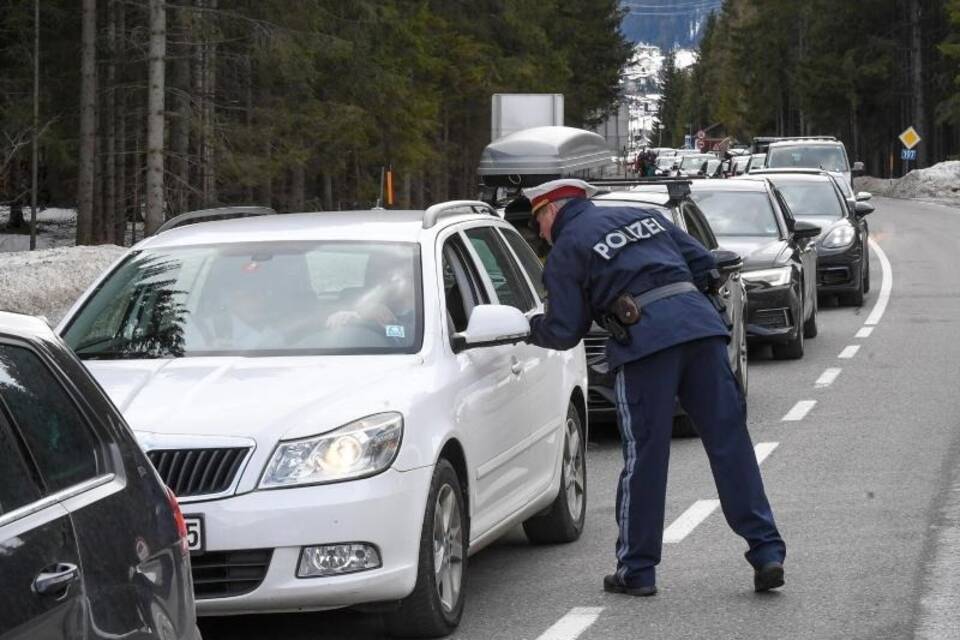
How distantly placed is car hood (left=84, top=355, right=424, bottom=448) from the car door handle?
2587 millimetres

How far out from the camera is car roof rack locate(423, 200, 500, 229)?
7.91 m

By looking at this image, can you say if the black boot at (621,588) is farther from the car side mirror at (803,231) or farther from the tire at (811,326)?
the tire at (811,326)

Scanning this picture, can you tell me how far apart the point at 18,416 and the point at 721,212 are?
50.6 feet

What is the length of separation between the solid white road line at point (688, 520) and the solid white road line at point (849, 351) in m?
8.21

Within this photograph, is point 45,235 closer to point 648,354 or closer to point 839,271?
point 839,271

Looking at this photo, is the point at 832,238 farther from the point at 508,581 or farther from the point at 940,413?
the point at 508,581

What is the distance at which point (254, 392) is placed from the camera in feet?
21.9

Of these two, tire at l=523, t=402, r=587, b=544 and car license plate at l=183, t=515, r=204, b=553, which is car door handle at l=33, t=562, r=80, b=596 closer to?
car license plate at l=183, t=515, r=204, b=553

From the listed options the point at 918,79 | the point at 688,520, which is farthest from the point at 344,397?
the point at 918,79

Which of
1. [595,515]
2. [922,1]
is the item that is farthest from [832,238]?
[922,1]

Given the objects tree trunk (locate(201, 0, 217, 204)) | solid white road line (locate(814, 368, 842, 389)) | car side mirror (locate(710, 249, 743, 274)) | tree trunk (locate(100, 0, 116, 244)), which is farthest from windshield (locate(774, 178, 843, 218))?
tree trunk (locate(100, 0, 116, 244))

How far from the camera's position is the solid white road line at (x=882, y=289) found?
2245cm

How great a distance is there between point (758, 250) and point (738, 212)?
1170 mm

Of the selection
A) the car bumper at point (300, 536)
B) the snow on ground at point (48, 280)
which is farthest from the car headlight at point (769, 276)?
the car bumper at point (300, 536)
